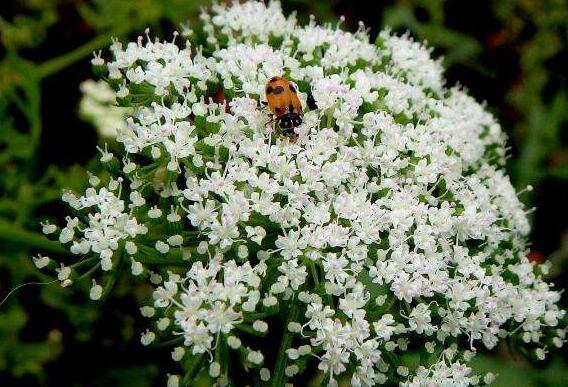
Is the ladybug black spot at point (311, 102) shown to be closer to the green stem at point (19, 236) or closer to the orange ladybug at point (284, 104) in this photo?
the orange ladybug at point (284, 104)

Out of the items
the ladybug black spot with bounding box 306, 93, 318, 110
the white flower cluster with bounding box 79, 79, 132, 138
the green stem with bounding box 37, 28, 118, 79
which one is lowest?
the ladybug black spot with bounding box 306, 93, 318, 110

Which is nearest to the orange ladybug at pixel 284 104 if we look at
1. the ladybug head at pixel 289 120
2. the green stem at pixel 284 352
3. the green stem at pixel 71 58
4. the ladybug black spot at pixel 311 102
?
the ladybug head at pixel 289 120

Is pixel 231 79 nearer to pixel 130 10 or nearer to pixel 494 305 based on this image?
pixel 494 305

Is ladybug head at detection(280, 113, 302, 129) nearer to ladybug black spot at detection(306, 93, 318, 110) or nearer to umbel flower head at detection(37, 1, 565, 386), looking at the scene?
umbel flower head at detection(37, 1, 565, 386)

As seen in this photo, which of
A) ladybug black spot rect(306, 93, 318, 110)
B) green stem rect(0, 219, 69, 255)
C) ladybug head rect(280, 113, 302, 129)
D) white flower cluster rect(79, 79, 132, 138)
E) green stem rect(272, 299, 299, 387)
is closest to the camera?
green stem rect(272, 299, 299, 387)

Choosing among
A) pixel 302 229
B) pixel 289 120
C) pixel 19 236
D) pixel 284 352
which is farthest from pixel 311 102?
pixel 19 236

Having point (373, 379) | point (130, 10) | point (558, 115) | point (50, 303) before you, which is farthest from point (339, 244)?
point (558, 115)

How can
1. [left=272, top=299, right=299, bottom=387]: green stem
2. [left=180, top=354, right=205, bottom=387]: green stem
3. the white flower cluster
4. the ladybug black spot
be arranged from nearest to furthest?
[left=180, top=354, right=205, bottom=387]: green stem, [left=272, top=299, right=299, bottom=387]: green stem, the ladybug black spot, the white flower cluster

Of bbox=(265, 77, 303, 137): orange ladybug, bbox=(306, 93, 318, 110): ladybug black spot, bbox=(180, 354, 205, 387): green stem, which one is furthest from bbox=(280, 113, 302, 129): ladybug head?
bbox=(180, 354, 205, 387): green stem
